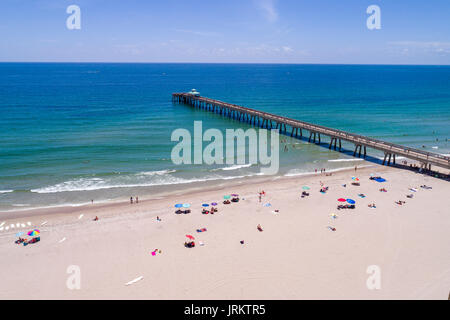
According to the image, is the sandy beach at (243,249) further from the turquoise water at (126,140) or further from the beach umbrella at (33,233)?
the turquoise water at (126,140)

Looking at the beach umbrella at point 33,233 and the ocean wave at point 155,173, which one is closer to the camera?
the beach umbrella at point 33,233

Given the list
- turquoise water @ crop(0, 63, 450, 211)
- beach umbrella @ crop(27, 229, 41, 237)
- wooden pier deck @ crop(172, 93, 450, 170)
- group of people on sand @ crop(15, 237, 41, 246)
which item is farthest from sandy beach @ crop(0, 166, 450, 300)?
wooden pier deck @ crop(172, 93, 450, 170)

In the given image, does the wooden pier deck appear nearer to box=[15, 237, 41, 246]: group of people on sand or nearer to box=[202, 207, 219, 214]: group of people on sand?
box=[202, 207, 219, 214]: group of people on sand

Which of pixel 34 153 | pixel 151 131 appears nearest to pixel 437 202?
pixel 151 131

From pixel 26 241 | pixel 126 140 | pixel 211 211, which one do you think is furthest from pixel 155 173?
pixel 26 241

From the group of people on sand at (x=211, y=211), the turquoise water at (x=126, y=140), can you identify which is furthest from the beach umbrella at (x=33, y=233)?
the group of people on sand at (x=211, y=211)

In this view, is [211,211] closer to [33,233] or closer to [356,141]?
[33,233]

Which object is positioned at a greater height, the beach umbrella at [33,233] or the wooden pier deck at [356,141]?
the wooden pier deck at [356,141]
